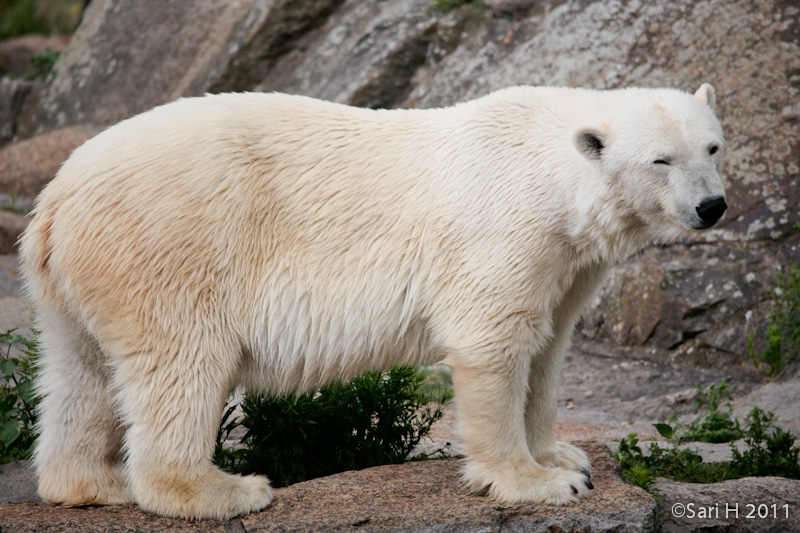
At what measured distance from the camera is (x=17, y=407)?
466cm

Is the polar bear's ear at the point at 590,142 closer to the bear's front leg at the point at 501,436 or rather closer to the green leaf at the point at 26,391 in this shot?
the bear's front leg at the point at 501,436

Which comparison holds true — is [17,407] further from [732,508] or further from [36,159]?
[36,159]

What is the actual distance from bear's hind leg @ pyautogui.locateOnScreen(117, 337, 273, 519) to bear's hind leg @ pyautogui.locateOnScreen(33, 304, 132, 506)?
0.31 meters

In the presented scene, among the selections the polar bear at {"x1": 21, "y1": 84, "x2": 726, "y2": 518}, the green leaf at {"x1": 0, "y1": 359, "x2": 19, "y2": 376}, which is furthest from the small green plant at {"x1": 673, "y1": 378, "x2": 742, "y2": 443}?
the green leaf at {"x1": 0, "y1": 359, "x2": 19, "y2": 376}

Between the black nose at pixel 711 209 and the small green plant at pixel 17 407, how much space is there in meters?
3.48

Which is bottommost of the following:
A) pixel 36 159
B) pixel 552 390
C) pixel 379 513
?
pixel 36 159

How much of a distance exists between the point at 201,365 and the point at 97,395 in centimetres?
65

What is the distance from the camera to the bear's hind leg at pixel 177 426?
11.4 feet

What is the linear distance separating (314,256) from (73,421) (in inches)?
53.9

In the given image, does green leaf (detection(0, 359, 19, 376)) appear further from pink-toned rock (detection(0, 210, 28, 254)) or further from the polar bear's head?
pink-toned rock (detection(0, 210, 28, 254))

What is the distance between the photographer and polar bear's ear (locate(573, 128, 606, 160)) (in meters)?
3.44

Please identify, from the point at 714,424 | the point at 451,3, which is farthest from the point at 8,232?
the point at 714,424

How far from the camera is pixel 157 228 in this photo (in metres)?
3.55

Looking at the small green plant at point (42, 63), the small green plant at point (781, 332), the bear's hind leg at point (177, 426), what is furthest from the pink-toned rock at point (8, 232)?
the small green plant at point (781, 332)
